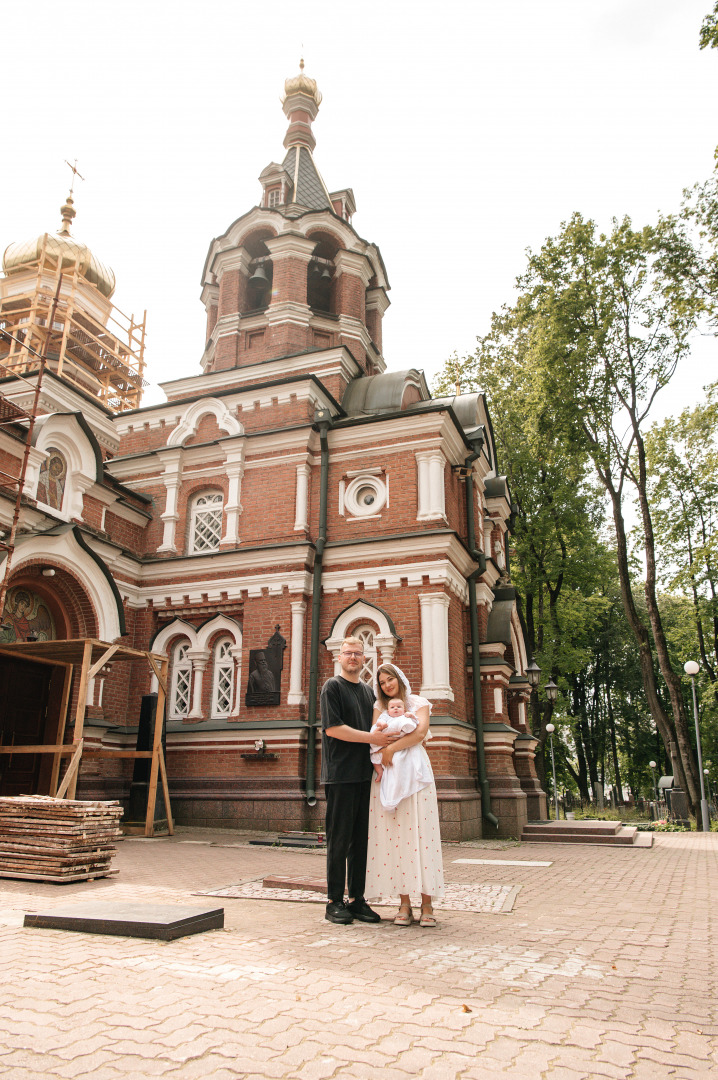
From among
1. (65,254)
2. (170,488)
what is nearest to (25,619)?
(170,488)

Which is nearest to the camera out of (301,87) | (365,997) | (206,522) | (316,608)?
(365,997)

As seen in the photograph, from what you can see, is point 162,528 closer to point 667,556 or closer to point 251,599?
point 251,599

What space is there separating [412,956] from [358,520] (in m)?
10.2

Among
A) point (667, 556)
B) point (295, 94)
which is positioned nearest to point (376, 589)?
point (295, 94)

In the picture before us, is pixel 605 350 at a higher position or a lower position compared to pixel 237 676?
higher

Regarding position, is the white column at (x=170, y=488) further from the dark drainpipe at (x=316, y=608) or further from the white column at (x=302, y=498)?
the dark drainpipe at (x=316, y=608)

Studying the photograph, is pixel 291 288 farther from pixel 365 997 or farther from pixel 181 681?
pixel 365 997

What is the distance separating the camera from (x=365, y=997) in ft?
10.8

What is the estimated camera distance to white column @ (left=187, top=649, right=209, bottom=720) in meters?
13.8

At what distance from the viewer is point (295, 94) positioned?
21.0 meters

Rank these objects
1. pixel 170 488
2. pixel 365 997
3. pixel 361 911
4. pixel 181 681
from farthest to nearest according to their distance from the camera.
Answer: pixel 170 488
pixel 181 681
pixel 361 911
pixel 365 997

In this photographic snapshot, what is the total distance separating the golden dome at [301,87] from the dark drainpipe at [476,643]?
12.4m

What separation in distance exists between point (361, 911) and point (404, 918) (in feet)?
1.01

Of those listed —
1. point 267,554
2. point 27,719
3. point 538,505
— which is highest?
point 538,505
